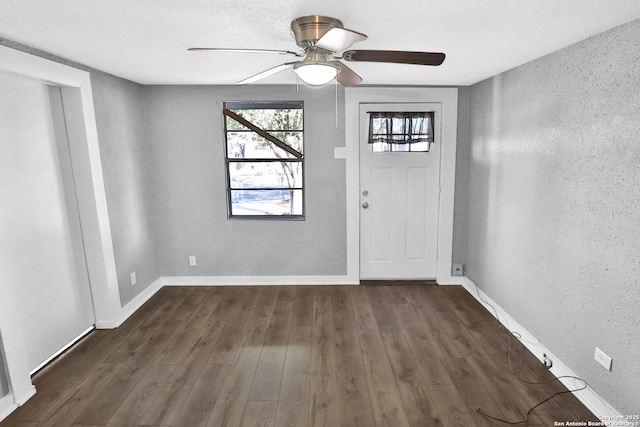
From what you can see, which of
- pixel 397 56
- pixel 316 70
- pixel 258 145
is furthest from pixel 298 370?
pixel 258 145

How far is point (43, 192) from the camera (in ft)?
8.17

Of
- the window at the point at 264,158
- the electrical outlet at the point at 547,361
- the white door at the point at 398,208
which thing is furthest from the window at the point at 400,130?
the electrical outlet at the point at 547,361

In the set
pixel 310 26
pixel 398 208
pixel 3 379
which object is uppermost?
pixel 310 26

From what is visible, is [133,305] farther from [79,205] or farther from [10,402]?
[10,402]

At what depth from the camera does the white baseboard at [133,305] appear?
9.93 ft

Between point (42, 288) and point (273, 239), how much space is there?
6.60 ft

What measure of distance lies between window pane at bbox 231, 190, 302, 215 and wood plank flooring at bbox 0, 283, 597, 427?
98 cm

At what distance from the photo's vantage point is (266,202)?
153 inches

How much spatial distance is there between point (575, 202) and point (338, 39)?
5.79ft

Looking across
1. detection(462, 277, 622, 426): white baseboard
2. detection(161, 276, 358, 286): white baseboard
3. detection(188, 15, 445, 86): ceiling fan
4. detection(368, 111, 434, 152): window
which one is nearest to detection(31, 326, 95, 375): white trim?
detection(161, 276, 358, 286): white baseboard

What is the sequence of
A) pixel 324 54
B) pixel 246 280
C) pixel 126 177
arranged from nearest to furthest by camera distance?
pixel 324 54 → pixel 126 177 → pixel 246 280

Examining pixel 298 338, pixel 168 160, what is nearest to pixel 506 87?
pixel 298 338

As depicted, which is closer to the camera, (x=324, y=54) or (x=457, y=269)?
(x=324, y=54)

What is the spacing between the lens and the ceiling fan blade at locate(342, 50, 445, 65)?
1.55m
